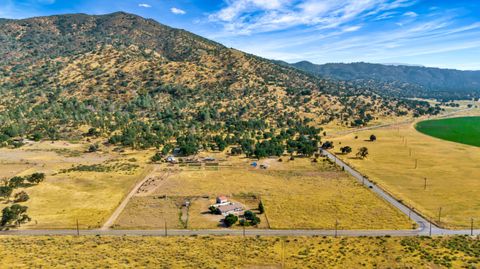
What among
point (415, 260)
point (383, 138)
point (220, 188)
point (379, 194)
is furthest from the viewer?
→ point (383, 138)

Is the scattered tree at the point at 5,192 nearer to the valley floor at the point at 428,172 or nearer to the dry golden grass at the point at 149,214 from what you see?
the dry golden grass at the point at 149,214

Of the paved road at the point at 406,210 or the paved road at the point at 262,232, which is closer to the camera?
the paved road at the point at 262,232

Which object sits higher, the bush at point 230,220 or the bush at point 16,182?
the bush at point 16,182

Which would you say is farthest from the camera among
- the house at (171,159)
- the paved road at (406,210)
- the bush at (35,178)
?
the house at (171,159)

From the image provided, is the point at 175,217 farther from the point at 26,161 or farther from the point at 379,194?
the point at 26,161

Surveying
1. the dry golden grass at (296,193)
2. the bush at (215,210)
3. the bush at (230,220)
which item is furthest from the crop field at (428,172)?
the bush at (215,210)

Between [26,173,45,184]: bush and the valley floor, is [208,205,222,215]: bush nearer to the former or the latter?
the valley floor

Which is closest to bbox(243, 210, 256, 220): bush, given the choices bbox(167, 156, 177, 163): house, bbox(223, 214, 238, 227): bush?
bbox(223, 214, 238, 227): bush

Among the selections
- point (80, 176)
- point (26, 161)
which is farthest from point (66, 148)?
point (80, 176)
